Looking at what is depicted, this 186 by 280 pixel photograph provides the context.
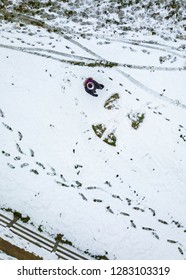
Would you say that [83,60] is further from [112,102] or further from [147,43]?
[147,43]

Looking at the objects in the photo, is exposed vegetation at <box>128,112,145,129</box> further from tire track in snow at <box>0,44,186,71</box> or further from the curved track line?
the curved track line

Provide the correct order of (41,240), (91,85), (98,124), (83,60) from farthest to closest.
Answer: (83,60) → (91,85) → (98,124) → (41,240)

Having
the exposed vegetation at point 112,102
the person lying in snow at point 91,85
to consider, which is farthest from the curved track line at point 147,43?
the exposed vegetation at point 112,102

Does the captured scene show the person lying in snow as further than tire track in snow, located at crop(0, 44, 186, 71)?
No

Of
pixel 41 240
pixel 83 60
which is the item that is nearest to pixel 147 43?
pixel 83 60

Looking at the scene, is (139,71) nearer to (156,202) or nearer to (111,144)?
(111,144)

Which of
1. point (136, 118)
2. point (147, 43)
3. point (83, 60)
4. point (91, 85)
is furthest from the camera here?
point (147, 43)

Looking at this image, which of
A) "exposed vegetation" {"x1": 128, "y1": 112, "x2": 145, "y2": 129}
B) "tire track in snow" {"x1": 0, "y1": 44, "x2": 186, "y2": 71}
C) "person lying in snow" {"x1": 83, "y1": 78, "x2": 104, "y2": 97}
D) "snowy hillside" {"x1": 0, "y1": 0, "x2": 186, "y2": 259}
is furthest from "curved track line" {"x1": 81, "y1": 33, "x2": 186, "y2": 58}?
"exposed vegetation" {"x1": 128, "y1": 112, "x2": 145, "y2": 129}
